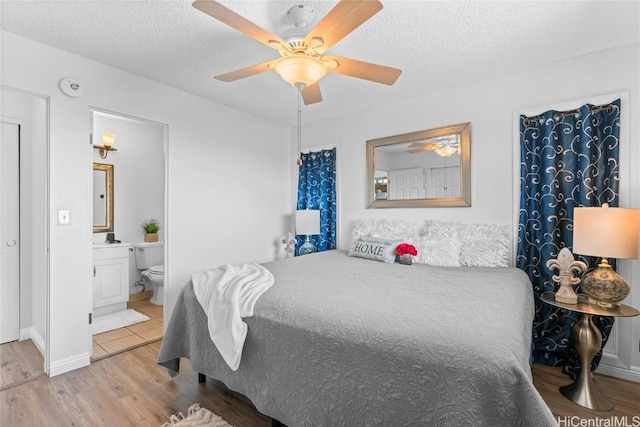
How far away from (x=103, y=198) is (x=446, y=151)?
4.35 meters

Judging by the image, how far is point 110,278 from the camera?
375 cm

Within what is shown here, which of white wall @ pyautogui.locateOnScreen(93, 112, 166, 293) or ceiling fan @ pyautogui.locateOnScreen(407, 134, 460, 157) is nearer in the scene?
ceiling fan @ pyautogui.locateOnScreen(407, 134, 460, 157)

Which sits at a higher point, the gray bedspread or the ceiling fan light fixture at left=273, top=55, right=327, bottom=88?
the ceiling fan light fixture at left=273, top=55, right=327, bottom=88

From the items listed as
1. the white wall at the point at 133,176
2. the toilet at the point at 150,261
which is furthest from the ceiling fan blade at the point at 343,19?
the toilet at the point at 150,261

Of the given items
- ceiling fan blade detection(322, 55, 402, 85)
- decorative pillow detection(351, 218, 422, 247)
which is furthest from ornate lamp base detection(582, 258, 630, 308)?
ceiling fan blade detection(322, 55, 402, 85)

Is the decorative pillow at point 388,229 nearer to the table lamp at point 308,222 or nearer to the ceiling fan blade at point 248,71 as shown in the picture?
the table lamp at point 308,222

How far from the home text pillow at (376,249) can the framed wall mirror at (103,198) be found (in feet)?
10.8

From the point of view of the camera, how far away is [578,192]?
8.21 feet

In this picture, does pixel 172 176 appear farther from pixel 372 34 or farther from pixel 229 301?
pixel 372 34

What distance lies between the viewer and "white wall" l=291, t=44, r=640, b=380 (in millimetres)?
2344

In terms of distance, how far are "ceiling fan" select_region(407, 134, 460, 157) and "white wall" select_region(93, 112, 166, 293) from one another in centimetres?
333

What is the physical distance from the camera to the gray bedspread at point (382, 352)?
1.12m

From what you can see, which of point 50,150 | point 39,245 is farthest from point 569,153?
point 39,245

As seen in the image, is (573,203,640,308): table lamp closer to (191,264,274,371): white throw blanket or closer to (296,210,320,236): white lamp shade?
(191,264,274,371): white throw blanket
